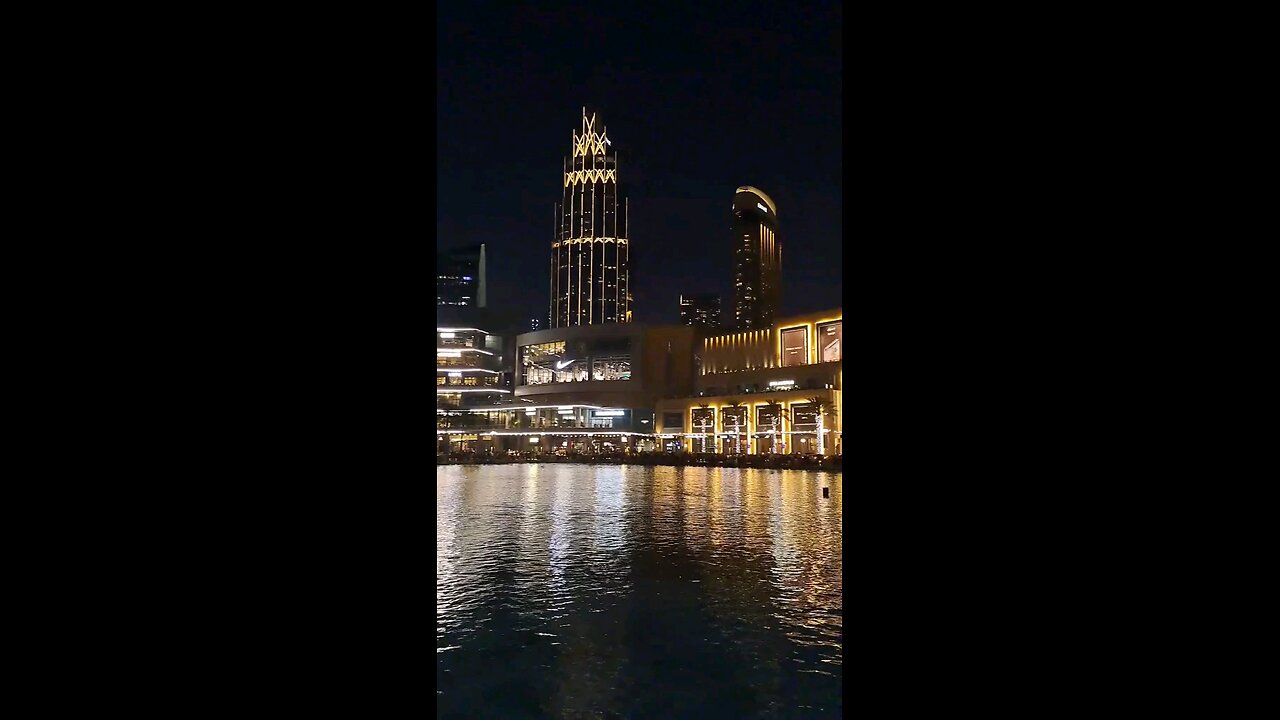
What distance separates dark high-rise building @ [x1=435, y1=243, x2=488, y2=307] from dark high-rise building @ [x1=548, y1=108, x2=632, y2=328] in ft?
68.1

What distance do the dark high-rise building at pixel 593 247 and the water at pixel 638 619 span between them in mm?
144632

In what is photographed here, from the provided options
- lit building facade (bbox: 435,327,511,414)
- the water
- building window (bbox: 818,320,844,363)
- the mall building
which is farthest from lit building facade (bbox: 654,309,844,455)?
the water

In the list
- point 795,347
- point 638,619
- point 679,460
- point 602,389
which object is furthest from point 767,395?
point 638,619

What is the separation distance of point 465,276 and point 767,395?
97.5 m

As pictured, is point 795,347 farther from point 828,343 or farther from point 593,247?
point 593,247

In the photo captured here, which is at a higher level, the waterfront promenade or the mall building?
the mall building

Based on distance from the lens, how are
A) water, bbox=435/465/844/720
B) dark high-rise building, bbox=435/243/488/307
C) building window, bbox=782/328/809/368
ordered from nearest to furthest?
water, bbox=435/465/844/720
building window, bbox=782/328/809/368
dark high-rise building, bbox=435/243/488/307

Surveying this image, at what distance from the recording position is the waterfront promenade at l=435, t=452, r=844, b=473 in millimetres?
49344

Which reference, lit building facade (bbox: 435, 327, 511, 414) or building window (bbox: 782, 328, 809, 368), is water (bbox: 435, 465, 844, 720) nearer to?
building window (bbox: 782, 328, 809, 368)

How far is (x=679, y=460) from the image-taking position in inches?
2217

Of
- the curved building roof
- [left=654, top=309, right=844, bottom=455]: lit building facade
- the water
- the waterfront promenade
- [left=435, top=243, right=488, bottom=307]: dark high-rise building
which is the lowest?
the waterfront promenade
